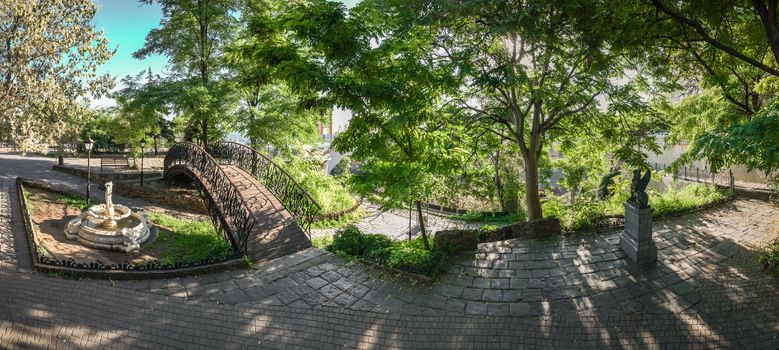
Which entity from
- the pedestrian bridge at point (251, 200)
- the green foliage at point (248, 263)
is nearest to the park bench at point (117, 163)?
the pedestrian bridge at point (251, 200)

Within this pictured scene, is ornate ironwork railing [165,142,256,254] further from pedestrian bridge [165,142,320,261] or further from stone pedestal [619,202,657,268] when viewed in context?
stone pedestal [619,202,657,268]

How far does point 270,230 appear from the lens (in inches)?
416

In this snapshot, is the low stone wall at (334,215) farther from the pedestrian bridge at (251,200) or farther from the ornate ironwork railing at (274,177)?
the pedestrian bridge at (251,200)

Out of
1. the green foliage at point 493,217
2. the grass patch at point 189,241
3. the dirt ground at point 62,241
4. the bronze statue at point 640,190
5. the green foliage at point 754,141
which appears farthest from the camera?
the green foliage at point 493,217

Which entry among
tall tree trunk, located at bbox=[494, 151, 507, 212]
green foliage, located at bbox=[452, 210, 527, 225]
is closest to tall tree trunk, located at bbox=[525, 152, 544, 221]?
green foliage, located at bbox=[452, 210, 527, 225]

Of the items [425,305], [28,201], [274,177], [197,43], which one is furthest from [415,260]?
[197,43]

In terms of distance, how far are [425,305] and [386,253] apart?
2066mm

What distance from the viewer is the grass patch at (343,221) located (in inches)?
602

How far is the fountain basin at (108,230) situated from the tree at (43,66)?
423 centimetres

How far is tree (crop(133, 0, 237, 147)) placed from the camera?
54.4 ft

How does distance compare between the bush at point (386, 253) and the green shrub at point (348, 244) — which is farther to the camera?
the green shrub at point (348, 244)

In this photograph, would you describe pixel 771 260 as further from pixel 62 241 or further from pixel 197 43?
pixel 197 43

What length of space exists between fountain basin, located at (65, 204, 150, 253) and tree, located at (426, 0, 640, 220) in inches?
367

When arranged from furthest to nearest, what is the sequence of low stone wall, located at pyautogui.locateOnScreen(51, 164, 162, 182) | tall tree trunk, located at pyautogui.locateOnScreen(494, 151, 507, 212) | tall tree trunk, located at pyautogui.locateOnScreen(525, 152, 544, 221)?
tall tree trunk, located at pyautogui.locateOnScreen(494, 151, 507, 212) < low stone wall, located at pyautogui.locateOnScreen(51, 164, 162, 182) < tall tree trunk, located at pyautogui.locateOnScreen(525, 152, 544, 221)
